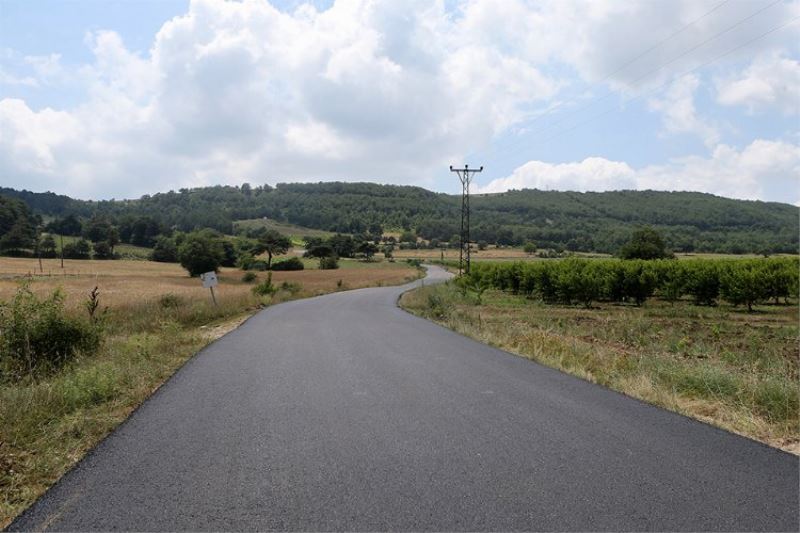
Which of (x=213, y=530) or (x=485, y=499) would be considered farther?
(x=485, y=499)

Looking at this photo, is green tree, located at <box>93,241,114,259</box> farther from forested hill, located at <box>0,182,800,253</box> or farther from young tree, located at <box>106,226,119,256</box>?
forested hill, located at <box>0,182,800,253</box>

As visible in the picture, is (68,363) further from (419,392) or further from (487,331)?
(487,331)

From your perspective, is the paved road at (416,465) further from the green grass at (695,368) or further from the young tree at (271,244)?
the young tree at (271,244)

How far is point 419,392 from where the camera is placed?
25.7ft

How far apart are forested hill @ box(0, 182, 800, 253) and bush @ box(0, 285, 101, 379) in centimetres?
11676

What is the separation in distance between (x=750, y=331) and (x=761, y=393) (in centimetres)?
1859

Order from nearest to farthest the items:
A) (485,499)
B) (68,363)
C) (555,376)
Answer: (485,499), (555,376), (68,363)

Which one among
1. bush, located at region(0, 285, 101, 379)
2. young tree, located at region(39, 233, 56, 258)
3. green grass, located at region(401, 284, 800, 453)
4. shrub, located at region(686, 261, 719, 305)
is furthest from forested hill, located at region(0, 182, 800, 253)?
bush, located at region(0, 285, 101, 379)

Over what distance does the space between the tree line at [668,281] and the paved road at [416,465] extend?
1228 inches

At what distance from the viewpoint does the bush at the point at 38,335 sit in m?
10.6

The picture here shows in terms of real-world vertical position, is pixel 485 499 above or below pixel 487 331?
above

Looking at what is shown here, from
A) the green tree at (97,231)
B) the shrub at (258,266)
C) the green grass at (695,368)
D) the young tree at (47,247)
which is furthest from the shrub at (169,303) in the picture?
the green tree at (97,231)

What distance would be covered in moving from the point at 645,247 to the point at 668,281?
40.5 metres

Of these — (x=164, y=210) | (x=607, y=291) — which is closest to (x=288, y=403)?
(x=607, y=291)
